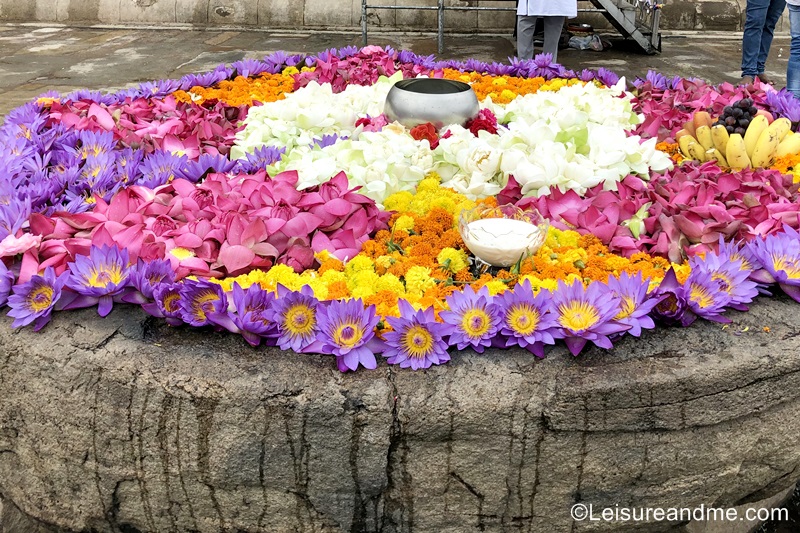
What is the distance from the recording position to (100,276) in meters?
1.75

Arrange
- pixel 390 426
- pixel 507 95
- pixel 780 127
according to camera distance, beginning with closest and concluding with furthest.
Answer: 1. pixel 390 426
2. pixel 780 127
3. pixel 507 95

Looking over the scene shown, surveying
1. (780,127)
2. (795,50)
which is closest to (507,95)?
(780,127)

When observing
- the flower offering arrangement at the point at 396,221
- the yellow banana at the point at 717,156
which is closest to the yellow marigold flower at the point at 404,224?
the flower offering arrangement at the point at 396,221

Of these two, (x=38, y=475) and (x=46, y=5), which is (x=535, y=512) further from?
(x=46, y=5)

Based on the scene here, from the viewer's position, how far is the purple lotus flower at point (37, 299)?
1.69 meters

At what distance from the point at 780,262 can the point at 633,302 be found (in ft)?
1.47

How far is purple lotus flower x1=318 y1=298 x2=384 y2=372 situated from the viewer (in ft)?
5.16

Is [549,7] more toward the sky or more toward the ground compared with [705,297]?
more toward the sky

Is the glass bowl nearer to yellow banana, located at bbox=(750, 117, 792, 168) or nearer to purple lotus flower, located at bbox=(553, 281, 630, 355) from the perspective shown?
purple lotus flower, located at bbox=(553, 281, 630, 355)

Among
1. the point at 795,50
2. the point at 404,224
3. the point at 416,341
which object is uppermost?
the point at 795,50

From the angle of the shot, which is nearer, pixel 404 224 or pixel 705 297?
pixel 705 297

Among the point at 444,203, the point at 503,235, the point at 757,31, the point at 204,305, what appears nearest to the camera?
the point at 204,305

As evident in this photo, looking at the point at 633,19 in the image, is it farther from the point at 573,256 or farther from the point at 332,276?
the point at 332,276

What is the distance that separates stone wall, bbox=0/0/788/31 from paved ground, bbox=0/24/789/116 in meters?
0.24
